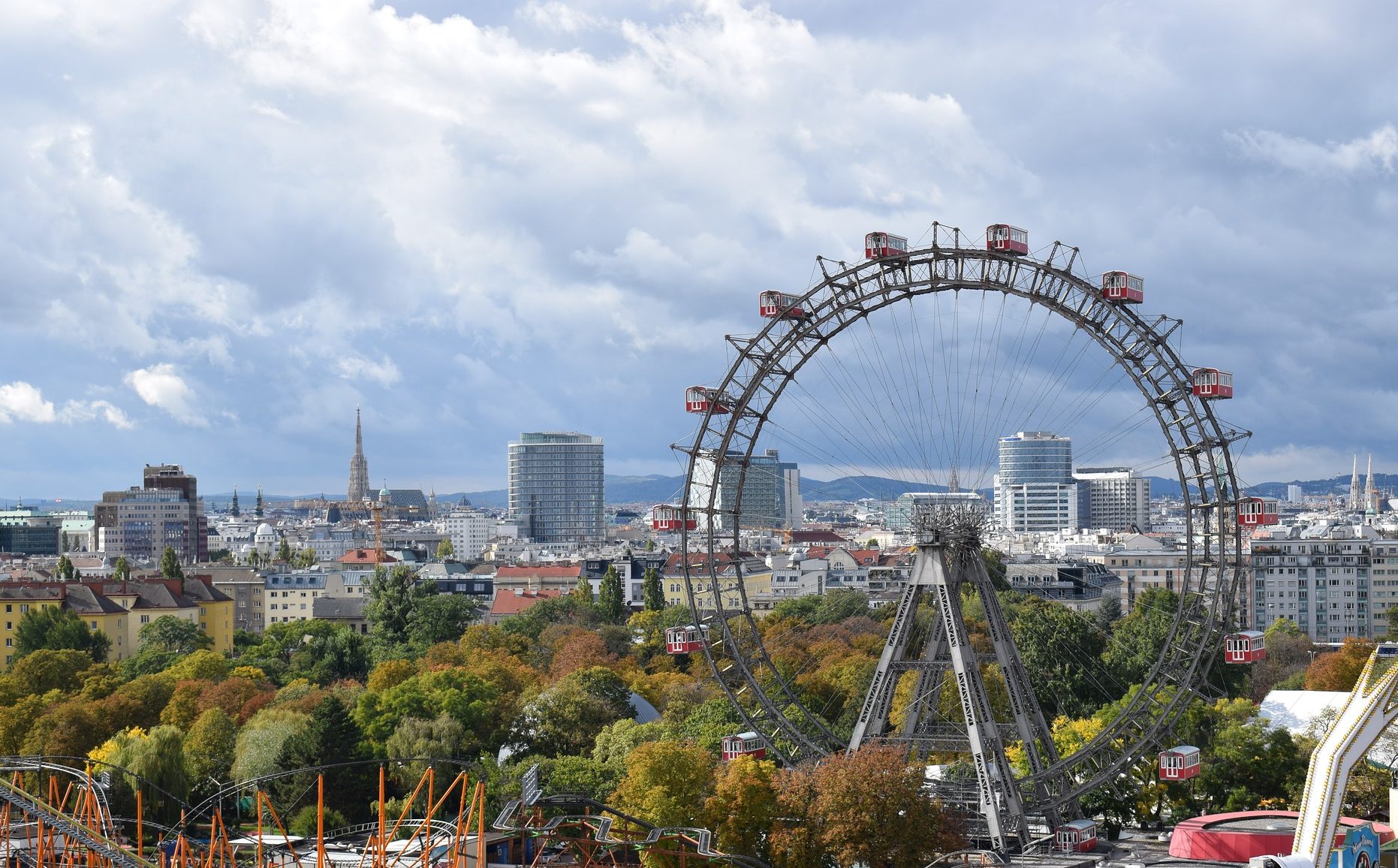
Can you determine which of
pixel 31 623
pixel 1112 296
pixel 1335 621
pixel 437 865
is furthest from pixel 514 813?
pixel 1335 621

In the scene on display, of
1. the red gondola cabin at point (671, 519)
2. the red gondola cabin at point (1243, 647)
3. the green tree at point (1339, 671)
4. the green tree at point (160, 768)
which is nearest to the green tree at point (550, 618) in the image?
the green tree at point (160, 768)

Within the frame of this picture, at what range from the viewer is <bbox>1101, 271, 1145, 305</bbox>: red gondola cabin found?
6031 centimetres

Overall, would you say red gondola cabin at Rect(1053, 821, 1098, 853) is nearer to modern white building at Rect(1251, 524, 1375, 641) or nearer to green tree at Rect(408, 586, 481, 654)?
green tree at Rect(408, 586, 481, 654)

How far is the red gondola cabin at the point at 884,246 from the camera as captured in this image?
6362 centimetres

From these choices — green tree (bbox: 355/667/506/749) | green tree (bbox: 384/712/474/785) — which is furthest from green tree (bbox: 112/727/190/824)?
green tree (bbox: 384/712/474/785)

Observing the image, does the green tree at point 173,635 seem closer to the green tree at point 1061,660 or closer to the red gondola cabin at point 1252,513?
the green tree at point 1061,660

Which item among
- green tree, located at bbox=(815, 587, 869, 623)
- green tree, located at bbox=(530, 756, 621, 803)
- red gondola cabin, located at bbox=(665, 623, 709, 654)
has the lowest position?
green tree, located at bbox=(530, 756, 621, 803)

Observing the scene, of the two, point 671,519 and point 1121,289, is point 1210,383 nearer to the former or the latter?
point 1121,289

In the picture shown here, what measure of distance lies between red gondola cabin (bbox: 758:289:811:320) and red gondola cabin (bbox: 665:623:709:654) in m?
12.1

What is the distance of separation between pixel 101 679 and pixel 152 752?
29143mm

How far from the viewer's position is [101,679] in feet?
332

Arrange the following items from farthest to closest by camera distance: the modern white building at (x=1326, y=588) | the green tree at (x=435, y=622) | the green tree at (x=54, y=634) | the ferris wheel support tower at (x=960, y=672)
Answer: the modern white building at (x=1326, y=588) → the green tree at (x=435, y=622) → the green tree at (x=54, y=634) → the ferris wheel support tower at (x=960, y=672)

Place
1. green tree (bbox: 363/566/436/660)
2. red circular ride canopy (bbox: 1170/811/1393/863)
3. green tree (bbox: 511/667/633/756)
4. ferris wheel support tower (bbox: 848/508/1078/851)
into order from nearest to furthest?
red circular ride canopy (bbox: 1170/811/1393/863), ferris wheel support tower (bbox: 848/508/1078/851), green tree (bbox: 511/667/633/756), green tree (bbox: 363/566/436/660)

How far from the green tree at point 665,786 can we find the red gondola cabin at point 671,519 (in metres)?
9.65
